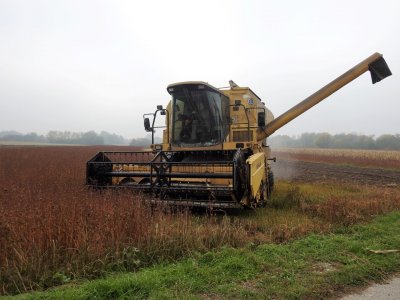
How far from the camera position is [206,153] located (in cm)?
822

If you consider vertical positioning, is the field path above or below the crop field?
below

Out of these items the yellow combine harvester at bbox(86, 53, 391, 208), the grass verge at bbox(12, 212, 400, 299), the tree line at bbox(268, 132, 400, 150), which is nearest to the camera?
the grass verge at bbox(12, 212, 400, 299)

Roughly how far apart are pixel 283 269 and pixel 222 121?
5.01m

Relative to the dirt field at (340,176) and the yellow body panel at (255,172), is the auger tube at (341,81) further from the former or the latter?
the dirt field at (340,176)

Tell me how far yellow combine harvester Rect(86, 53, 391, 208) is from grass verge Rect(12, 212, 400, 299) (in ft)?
6.20

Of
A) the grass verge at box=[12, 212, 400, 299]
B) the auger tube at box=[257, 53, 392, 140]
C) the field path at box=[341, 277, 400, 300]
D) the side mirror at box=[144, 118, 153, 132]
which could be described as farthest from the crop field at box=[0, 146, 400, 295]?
the auger tube at box=[257, 53, 392, 140]

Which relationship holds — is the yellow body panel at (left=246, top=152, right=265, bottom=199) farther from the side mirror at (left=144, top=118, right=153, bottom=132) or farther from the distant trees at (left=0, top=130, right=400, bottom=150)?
the distant trees at (left=0, top=130, right=400, bottom=150)

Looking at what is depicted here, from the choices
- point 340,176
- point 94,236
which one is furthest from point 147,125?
point 340,176

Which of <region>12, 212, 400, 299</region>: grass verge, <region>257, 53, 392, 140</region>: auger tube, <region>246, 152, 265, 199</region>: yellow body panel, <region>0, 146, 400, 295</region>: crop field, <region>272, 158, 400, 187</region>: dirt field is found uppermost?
<region>257, 53, 392, 140</region>: auger tube

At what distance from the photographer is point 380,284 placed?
Answer: 3.83m

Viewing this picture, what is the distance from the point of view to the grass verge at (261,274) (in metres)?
3.40

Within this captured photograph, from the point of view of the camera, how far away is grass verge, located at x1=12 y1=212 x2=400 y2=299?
340 centimetres

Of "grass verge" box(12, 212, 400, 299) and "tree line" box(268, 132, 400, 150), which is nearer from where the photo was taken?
"grass verge" box(12, 212, 400, 299)

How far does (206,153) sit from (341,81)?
13.4 feet
